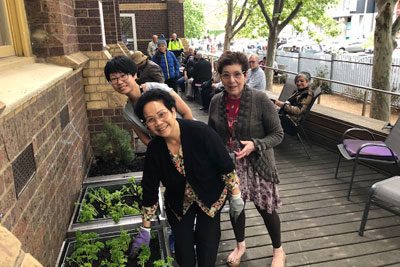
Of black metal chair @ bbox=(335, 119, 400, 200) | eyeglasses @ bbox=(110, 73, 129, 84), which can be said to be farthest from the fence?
eyeglasses @ bbox=(110, 73, 129, 84)

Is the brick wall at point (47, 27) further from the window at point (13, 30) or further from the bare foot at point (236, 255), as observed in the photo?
the bare foot at point (236, 255)

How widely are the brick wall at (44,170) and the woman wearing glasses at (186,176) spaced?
0.60 metres

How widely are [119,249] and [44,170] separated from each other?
0.79m

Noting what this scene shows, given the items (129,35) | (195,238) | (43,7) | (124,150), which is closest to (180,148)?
(195,238)

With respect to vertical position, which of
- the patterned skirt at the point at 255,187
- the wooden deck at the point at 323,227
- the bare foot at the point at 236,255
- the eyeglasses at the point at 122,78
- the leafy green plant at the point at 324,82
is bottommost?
the wooden deck at the point at 323,227

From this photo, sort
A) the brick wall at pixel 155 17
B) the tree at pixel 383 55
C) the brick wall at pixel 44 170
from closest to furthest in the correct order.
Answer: the brick wall at pixel 44 170, the tree at pixel 383 55, the brick wall at pixel 155 17

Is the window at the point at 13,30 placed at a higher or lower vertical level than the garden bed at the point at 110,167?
higher

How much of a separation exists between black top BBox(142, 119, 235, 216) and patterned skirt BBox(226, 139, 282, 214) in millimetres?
439

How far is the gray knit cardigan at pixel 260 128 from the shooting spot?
Answer: 2306mm

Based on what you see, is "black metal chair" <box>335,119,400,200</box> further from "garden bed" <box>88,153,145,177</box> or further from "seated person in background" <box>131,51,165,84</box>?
"seated person in background" <box>131,51,165,84</box>

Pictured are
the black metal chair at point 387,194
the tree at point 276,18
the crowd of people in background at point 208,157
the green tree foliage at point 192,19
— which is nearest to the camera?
the crowd of people in background at point 208,157

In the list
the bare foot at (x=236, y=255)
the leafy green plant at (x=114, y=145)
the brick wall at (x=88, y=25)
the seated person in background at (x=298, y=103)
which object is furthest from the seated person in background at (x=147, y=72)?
the bare foot at (x=236, y=255)

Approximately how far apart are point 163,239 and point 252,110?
1.25 metres

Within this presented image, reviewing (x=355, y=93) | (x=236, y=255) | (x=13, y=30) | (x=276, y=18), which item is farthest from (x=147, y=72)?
(x=355, y=93)
